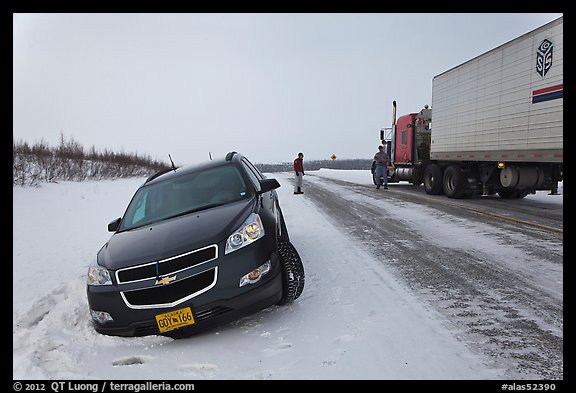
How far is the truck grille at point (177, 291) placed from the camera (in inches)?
117

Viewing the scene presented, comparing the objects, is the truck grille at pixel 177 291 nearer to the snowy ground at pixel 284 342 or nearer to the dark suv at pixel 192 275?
the dark suv at pixel 192 275

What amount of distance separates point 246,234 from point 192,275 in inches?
24.6

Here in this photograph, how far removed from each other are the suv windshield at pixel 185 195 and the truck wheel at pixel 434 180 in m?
10.6

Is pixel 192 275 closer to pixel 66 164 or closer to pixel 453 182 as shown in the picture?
pixel 453 182

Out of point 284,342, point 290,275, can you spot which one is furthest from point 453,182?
point 284,342

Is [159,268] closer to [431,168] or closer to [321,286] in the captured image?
[321,286]

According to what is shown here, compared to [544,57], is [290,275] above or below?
below

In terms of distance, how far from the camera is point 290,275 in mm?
3447

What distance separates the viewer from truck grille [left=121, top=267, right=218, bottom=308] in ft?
9.77

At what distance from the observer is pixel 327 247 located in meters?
6.06

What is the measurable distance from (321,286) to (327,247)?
187cm

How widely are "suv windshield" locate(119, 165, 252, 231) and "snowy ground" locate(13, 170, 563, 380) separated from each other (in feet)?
3.99

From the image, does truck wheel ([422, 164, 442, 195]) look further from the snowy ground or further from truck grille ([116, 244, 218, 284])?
truck grille ([116, 244, 218, 284])
